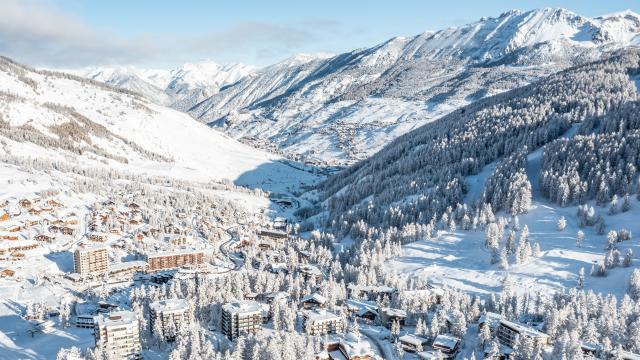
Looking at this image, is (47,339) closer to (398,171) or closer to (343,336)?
(343,336)

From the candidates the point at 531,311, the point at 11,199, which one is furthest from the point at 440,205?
the point at 11,199

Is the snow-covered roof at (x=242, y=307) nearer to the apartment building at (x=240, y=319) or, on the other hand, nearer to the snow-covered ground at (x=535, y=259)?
the apartment building at (x=240, y=319)

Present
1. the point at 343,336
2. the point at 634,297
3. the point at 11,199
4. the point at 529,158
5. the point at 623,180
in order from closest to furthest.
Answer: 1. the point at 343,336
2. the point at 634,297
3. the point at 623,180
4. the point at 11,199
5. the point at 529,158

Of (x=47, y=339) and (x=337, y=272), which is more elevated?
(x=337, y=272)

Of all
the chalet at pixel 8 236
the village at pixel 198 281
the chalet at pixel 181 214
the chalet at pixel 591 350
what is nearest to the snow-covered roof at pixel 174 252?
the village at pixel 198 281

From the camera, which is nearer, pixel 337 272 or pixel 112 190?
pixel 337 272

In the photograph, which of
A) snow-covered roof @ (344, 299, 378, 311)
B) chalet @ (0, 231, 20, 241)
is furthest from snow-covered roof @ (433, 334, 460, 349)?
chalet @ (0, 231, 20, 241)
